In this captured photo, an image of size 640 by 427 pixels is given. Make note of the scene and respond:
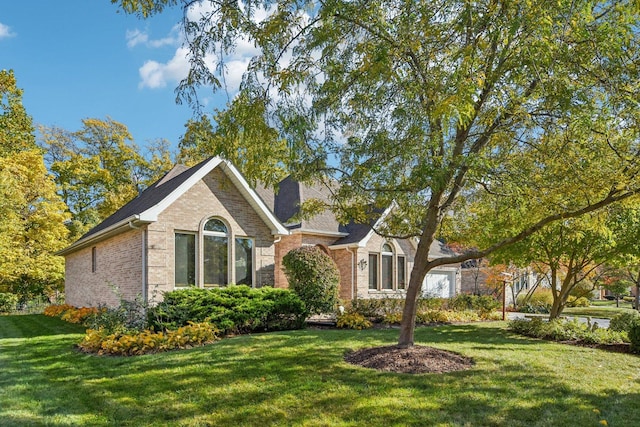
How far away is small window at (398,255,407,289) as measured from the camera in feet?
72.4

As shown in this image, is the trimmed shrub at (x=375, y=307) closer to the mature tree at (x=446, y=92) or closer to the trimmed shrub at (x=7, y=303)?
the mature tree at (x=446, y=92)

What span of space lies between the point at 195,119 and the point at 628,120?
22.8 ft

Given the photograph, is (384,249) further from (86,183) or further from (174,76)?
(86,183)

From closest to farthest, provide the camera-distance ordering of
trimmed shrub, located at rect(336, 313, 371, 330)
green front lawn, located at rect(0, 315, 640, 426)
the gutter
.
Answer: green front lawn, located at rect(0, 315, 640, 426) → the gutter → trimmed shrub, located at rect(336, 313, 371, 330)

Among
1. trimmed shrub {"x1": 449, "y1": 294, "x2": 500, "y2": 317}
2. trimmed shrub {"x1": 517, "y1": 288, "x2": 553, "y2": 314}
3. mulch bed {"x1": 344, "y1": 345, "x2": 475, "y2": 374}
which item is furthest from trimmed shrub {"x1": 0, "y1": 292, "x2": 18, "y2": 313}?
trimmed shrub {"x1": 517, "y1": 288, "x2": 553, "y2": 314}

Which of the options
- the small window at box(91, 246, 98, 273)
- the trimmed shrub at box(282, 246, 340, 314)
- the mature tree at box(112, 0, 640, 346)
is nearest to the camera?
the mature tree at box(112, 0, 640, 346)

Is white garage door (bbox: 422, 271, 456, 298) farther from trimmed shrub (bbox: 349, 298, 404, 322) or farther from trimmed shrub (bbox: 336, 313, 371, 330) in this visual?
trimmed shrub (bbox: 336, 313, 371, 330)

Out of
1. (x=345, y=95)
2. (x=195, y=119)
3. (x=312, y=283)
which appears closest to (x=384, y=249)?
(x=312, y=283)

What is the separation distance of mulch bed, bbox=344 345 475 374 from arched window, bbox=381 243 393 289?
12.7 meters

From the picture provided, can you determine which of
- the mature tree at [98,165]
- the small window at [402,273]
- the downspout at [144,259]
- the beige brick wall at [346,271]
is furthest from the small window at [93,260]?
→ the mature tree at [98,165]

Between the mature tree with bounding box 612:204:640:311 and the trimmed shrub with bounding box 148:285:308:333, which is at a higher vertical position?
the mature tree with bounding box 612:204:640:311

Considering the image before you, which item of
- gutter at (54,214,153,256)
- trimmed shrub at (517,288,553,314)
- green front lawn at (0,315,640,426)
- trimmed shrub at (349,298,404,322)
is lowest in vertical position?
trimmed shrub at (517,288,553,314)

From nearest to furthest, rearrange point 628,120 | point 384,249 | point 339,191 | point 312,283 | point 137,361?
1. point 628,120
2. point 137,361
3. point 339,191
4. point 312,283
5. point 384,249

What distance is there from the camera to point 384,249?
21.3 metres
